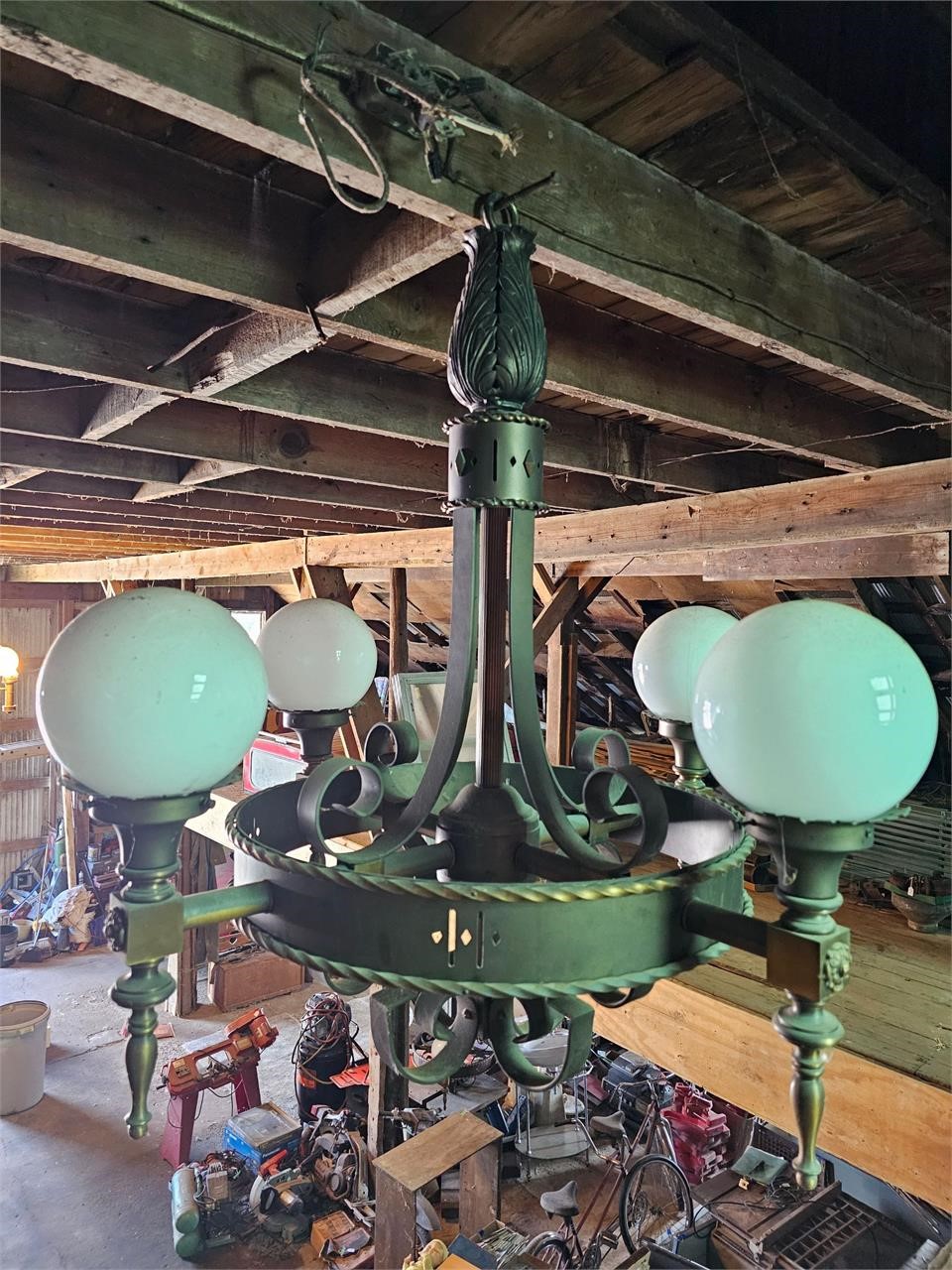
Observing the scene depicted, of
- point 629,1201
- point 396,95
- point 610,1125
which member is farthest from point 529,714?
point 610,1125

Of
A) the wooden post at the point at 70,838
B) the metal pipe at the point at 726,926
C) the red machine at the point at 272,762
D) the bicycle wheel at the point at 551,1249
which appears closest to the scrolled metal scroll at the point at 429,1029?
the metal pipe at the point at 726,926

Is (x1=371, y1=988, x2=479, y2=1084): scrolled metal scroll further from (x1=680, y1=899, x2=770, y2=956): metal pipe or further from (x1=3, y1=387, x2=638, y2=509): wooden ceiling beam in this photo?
(x1=3, y1=387, x2=638, y2=509): wooden ceiling beam

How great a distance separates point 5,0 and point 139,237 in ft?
1.52

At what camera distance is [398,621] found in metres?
4.39

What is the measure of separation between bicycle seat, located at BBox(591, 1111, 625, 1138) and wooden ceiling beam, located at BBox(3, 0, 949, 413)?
5.74 m

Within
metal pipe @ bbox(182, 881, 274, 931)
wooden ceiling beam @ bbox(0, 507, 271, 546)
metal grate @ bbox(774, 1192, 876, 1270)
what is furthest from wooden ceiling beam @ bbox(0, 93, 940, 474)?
metal grate @ bbox(774, 1192, 876, 1270)

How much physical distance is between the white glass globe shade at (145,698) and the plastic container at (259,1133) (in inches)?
219

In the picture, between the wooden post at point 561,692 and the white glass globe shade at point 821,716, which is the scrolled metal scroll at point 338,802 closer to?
the white glass globe shade at point 821,716

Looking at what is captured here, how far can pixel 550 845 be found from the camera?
1345mm

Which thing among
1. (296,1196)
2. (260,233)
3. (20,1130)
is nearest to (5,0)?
(260,233)

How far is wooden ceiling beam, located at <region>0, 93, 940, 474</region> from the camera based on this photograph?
105cm

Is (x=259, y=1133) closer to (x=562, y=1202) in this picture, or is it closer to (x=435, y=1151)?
(x=435, y=1151)

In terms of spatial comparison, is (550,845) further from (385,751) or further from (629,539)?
(629,539)

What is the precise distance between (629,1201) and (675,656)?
483cm
